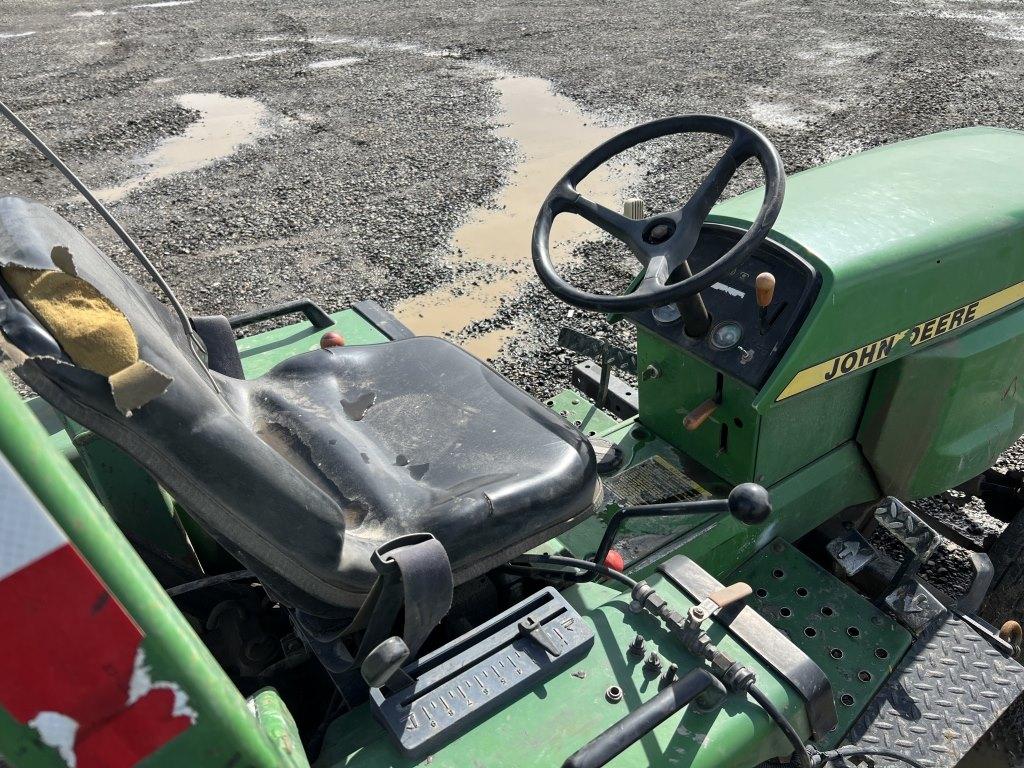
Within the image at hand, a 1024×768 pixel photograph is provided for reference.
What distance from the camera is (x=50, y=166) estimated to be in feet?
19.9

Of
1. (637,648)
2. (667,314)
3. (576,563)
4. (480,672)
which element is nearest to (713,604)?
(637,648)

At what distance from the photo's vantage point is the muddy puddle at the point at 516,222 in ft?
13.3

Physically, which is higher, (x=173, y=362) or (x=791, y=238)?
(x=173, y=362)

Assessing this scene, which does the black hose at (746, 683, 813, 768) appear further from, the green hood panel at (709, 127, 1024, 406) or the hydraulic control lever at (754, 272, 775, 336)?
the hydraulic control lever at (754, 272, 775, 336)

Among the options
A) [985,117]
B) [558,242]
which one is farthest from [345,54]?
[985,117]

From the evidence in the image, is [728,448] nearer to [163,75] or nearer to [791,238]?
[791,238]

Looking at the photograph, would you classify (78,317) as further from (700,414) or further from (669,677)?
(700,414)

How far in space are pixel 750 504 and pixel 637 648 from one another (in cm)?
32

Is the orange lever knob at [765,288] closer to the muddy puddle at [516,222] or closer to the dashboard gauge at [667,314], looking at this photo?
the dashboard gauge at [667,314]

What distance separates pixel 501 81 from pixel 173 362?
7.07 m

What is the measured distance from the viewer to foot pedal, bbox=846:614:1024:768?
1642 millimetres

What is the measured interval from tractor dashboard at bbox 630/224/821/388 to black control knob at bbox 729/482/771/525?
0.40 m

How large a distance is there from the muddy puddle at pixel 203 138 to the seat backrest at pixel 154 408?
486 cm

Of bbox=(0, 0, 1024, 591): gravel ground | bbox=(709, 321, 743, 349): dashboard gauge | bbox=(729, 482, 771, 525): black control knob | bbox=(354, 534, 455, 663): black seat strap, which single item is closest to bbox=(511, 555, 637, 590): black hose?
bbox=(729, 482, 771, 525): black control knob
